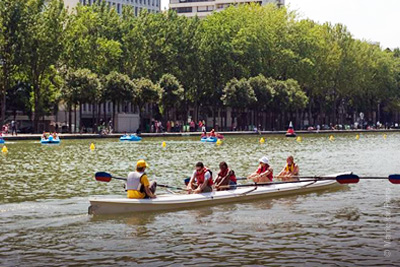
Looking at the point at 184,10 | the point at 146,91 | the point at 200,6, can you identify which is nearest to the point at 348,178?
the point at 146,91

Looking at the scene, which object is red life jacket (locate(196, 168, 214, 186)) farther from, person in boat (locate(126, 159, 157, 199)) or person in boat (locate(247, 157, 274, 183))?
person in boat (locate(247, 157, 274, 183))

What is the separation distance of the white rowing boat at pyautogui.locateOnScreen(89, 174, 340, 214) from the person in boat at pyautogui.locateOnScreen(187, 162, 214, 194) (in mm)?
318

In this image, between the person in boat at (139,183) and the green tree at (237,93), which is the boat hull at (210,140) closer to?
the green tree at (237,93)

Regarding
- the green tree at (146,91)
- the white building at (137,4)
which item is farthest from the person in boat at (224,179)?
the white building at (137,4)

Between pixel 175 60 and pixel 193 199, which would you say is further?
pixel 175 60

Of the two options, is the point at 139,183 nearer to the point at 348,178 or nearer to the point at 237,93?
the point at 348,178

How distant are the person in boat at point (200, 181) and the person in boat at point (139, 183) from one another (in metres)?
2.53

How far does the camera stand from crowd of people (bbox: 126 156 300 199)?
80.8 feet

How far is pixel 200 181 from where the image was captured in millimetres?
27234

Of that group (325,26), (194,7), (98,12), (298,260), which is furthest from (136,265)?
(194,7)

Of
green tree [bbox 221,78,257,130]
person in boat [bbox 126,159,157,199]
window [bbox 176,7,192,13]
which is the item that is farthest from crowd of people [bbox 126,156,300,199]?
window [bbox 176,7,192,13]

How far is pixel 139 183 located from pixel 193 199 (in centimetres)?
230

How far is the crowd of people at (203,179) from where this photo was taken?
24.6m

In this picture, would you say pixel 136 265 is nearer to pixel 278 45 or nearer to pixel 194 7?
pixel 278 45
